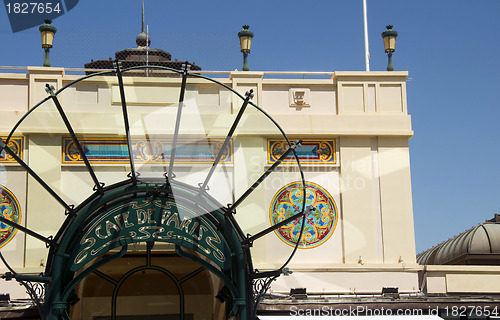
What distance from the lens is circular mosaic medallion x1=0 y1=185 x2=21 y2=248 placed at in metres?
18.8

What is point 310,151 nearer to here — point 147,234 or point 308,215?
point 308,215

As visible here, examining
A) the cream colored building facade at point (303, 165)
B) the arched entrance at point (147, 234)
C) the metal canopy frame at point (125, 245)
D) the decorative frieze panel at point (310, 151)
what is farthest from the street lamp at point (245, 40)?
the arched entrance at point (147, 234)

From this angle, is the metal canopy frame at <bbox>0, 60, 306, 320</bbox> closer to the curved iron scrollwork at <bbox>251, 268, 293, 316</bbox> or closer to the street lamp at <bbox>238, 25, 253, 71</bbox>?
the curved iron scrollwork at <bbox>251, 268, 293, 316</bbox>

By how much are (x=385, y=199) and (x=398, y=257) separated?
4.57 ft

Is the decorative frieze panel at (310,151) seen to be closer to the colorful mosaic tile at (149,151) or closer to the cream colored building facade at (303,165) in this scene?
the cream colored building facade at (303,165)

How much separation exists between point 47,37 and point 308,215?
7378mm

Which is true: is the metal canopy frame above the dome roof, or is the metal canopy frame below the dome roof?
below

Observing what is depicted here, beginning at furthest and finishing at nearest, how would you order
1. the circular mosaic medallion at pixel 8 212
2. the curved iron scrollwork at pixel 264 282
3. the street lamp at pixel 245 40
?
the street lamp at pixel 245 40, the circular mosaic medallion at pixel 8 212, the curved iron scrollwork at pixel 264 282

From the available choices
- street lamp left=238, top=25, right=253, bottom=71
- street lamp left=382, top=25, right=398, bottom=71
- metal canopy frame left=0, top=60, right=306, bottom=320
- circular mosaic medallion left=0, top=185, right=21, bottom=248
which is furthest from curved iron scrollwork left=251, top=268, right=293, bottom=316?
street lamp left=382, top=25, right=398, bottom=71

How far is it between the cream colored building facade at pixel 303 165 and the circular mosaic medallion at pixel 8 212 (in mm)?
133

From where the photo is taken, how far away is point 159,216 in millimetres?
15172

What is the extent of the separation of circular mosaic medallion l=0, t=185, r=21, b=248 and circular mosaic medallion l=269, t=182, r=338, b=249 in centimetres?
569

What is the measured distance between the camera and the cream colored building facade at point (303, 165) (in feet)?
62.0

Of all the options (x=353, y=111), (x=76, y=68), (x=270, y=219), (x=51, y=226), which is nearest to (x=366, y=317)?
(x=270, y=219)
